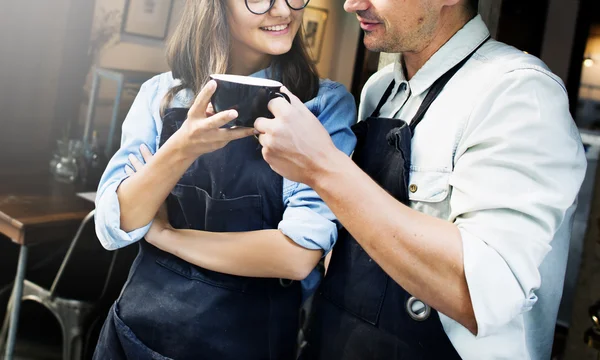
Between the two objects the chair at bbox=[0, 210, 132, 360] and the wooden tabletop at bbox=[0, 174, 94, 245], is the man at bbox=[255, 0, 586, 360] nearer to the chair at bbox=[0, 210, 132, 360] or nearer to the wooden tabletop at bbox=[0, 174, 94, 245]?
the chair at bbox=[0, 210, 132, 360]

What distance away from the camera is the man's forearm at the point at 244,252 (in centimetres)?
147

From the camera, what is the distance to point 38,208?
1.77m

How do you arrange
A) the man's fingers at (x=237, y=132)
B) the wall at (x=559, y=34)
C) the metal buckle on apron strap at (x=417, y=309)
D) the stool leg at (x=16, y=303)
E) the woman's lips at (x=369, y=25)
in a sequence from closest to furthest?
the man's fingers at (x=237, y=132)
the metal buckle on apron strap at (x=417, y=309)
the woman's lips at (x=369, y=25)
the stool leg at (x=16, y=303)
the wall at (x=559, y=34)

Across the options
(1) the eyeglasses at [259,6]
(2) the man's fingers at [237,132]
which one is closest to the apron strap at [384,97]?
(1) the eyeglasses at [259,6]

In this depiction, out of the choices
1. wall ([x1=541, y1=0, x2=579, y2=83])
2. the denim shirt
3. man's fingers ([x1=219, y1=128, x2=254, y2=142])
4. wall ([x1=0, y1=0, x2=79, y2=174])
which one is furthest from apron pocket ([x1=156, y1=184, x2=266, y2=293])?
wall ([x1=541, y1=0, x2=579, y2=83])

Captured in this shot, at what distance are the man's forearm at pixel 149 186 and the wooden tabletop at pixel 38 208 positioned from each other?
1.29 feet

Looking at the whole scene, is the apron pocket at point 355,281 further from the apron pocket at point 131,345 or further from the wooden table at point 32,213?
the wooden table at point 32,213

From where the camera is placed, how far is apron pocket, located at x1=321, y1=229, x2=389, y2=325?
1447 millimetres

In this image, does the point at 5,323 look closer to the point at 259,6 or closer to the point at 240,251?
the point at 240,251

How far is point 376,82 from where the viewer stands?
5.76 ft

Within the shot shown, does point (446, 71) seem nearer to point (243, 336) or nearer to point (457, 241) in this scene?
point (457, 241)

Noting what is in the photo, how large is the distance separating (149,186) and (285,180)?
0.35m

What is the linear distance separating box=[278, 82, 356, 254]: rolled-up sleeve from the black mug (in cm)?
33

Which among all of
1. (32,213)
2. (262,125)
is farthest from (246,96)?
(32,213)
